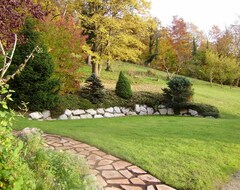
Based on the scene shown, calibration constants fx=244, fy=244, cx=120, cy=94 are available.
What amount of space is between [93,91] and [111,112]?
3.99ft

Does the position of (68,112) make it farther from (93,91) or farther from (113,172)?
(113,172)

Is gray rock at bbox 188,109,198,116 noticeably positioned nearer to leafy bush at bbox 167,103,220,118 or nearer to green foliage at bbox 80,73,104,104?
leafy bush at bbox 167,103,220,118

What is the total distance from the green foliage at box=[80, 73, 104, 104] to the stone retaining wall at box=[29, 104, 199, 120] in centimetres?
54

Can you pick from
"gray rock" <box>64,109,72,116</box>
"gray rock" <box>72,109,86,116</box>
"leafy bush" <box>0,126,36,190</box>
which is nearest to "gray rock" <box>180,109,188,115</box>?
"gray rock" <box>72,109,86,116</box>

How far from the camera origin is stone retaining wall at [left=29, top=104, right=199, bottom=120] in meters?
8.59

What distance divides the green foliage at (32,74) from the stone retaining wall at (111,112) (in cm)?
48

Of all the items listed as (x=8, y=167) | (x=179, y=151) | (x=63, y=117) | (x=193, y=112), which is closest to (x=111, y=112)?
(x=63, y=117)

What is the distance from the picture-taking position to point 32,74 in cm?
785

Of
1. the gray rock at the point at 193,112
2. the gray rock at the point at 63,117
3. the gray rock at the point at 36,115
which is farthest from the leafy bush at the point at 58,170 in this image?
the gray rock at the point at 193,112

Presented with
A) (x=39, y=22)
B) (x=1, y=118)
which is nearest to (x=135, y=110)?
(x=39, y=22)

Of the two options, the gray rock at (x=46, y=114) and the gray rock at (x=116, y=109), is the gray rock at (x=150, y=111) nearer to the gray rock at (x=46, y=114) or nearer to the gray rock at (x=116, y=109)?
the gray rock at (x=116, y=109)

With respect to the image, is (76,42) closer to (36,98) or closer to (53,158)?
(36,98)

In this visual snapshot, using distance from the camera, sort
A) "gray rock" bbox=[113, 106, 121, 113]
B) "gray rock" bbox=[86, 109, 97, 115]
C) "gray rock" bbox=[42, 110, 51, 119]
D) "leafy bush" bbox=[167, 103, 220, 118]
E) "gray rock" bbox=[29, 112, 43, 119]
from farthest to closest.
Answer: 1. "gray rock" bbox=[113, 106, 121, 113]
2. "leafy bush" bbox=[167, 103, 220, 118]
3. "gray rock" bbox=[86, 109, 97, 115]
4. "gray rock" bbox=[42, 110, 51, 119]
5. "gray rock" bbox=[29, 112, 43, 119]

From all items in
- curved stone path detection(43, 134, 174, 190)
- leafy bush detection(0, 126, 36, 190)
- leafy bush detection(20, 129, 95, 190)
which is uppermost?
leafy bush detection(0, 126, 36, 190)
